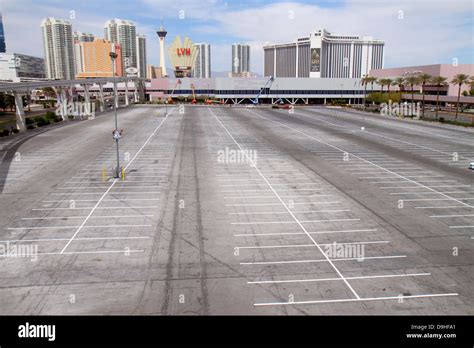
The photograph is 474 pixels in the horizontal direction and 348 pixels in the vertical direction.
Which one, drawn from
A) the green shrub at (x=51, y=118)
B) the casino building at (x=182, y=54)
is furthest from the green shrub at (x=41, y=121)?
the casino building at (x=182, y=54)

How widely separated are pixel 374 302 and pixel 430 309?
1.73 metres

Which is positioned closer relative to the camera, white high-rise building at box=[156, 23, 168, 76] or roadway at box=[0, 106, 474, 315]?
roadway at box=[0, 106, 474, 315]

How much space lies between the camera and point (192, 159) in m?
38.4

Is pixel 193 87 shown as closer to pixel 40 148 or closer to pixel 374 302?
pixel 40 148

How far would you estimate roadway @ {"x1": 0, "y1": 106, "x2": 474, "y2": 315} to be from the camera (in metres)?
13.7

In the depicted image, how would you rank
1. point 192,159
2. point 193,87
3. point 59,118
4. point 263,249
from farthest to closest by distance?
1. point 193,87
2. point 59,118
3. point 192,159
4. point 263,249

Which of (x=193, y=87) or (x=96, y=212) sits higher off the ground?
(x=193, y=87)

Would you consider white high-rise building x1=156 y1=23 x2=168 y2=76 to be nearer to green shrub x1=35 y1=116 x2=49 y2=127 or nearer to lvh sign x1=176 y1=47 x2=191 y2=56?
lvh sign x1=176 y1=47 x2=191 y2=56

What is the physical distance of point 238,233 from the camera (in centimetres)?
1970

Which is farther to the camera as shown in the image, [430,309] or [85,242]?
[85,242]

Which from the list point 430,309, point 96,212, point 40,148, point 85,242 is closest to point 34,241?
point 85,242

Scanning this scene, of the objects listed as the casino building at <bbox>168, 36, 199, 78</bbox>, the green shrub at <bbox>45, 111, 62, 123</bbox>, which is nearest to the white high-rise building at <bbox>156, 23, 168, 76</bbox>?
the casino building at <bbox>168, 36, 199, 78</bbox>

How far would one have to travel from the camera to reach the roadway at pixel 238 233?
13.7m
